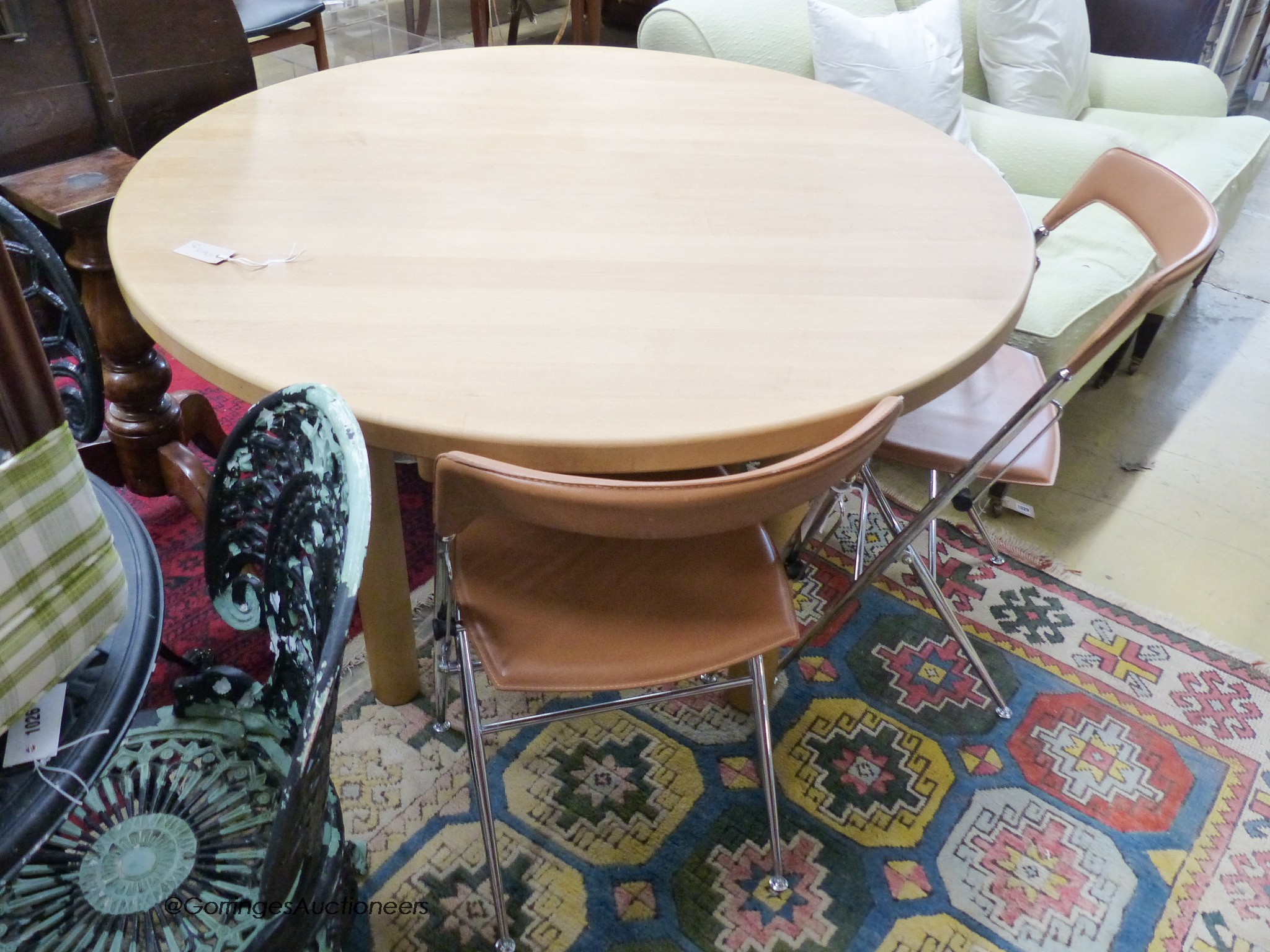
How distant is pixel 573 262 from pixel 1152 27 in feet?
9.89

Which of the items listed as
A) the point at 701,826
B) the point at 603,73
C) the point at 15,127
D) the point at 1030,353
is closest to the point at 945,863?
the point at 701,826

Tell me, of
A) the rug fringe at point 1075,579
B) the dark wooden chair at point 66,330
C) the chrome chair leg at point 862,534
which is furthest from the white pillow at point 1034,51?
the dark wooden chair at point 66,330

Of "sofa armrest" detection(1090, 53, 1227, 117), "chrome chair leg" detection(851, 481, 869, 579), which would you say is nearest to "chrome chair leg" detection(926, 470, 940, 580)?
"chrome chair leg" detection(851, 481, 869, 579)

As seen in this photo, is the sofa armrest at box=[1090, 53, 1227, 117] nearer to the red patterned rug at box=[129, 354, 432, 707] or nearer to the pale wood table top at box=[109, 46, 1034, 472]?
the pale wood table top at box=[109, 46, 1034, 472]

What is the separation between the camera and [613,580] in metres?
1.16

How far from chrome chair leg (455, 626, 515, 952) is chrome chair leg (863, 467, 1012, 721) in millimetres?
741

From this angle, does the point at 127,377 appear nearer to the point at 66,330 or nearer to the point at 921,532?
the point at 66,330

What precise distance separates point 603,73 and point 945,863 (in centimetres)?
153

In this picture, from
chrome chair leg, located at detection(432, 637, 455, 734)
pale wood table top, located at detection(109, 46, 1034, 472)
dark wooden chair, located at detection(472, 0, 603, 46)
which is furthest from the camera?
dark wooden chair, located at detection(472, 0, 603, 46)

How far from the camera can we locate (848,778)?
146cm

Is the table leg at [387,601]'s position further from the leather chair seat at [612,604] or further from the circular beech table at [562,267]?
the leather chair seat at [612,604]

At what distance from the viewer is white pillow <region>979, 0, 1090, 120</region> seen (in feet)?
8.36

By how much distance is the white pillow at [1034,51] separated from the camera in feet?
8.36

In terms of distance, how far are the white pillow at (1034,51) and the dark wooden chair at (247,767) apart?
2.53 m
